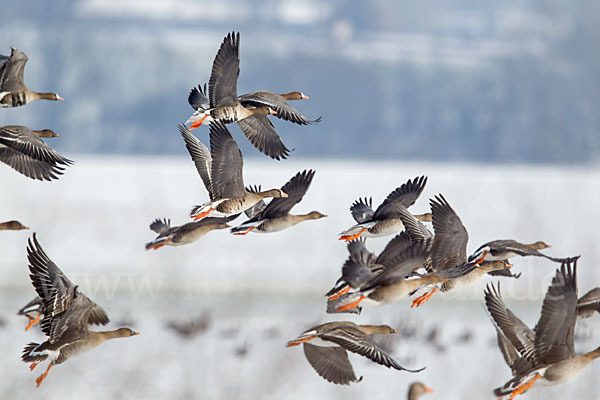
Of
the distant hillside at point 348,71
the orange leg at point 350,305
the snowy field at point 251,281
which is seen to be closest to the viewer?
the orange leg at point 350,305

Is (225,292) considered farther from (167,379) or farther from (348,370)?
(348,370)

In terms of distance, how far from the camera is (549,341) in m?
1.51

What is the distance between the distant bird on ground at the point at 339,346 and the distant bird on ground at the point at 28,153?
57 centimetres

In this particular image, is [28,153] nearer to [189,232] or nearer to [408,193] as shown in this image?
[189,232]

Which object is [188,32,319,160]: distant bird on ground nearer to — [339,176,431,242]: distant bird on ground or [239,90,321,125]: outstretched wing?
[239,90,321,125]: outstretched wing

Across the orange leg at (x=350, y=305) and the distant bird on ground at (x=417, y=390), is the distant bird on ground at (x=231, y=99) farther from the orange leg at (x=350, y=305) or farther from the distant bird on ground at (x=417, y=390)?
the distant bird on ground at (x=417, y=390)

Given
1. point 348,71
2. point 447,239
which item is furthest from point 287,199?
point 348,71

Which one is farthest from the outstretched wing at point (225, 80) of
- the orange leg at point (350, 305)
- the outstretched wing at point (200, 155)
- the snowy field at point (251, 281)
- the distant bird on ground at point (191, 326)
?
the distant bird on ground at point (191, 326)

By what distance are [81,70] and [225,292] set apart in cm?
635

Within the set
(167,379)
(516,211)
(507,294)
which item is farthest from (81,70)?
(167,379)

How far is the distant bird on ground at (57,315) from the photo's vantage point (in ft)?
4.97

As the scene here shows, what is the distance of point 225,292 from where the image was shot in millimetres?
5176

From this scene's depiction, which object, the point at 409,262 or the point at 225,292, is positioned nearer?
the point at 409,262

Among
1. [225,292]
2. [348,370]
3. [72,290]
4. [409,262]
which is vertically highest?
[409,262]
